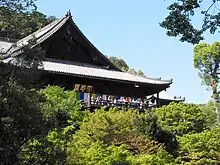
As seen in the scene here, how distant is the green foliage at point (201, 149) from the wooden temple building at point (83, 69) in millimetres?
6077

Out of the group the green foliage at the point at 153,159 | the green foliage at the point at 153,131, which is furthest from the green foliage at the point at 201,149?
the green foliage at the point at 153,159

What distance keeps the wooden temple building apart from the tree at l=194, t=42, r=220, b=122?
62.9 feet

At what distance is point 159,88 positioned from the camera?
29094 millimetres

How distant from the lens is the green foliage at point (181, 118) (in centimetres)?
2603

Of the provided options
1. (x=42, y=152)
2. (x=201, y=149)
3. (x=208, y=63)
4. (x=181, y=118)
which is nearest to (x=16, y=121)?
(x=42, y=152)

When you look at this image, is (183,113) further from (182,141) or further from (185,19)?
(185,19)

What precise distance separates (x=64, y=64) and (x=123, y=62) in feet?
127

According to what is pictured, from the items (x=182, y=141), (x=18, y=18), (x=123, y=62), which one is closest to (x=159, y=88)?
(x=182, y=141)

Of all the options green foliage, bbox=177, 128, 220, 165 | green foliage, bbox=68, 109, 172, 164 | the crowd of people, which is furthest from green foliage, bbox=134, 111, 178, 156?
the crowd of people

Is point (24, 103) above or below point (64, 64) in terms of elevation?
below

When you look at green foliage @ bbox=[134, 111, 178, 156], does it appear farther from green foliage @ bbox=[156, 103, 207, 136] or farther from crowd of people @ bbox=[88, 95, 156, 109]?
crowd of people @ bbox=[88, 95, 156, 109]

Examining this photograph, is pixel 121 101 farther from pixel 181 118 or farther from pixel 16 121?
pixel 16 121

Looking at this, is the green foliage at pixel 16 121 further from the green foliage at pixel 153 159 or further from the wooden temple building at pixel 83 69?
the wooden temple building at pixel 83 69

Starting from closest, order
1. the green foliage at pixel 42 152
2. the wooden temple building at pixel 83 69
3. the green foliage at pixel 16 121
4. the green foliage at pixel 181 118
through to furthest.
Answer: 1. the green foliage at pixel 16 121
2. the green foliage at pixel 42 152
3. the wooden temple building at pixel 83 69
4. the green foliage at pixel 181 118
